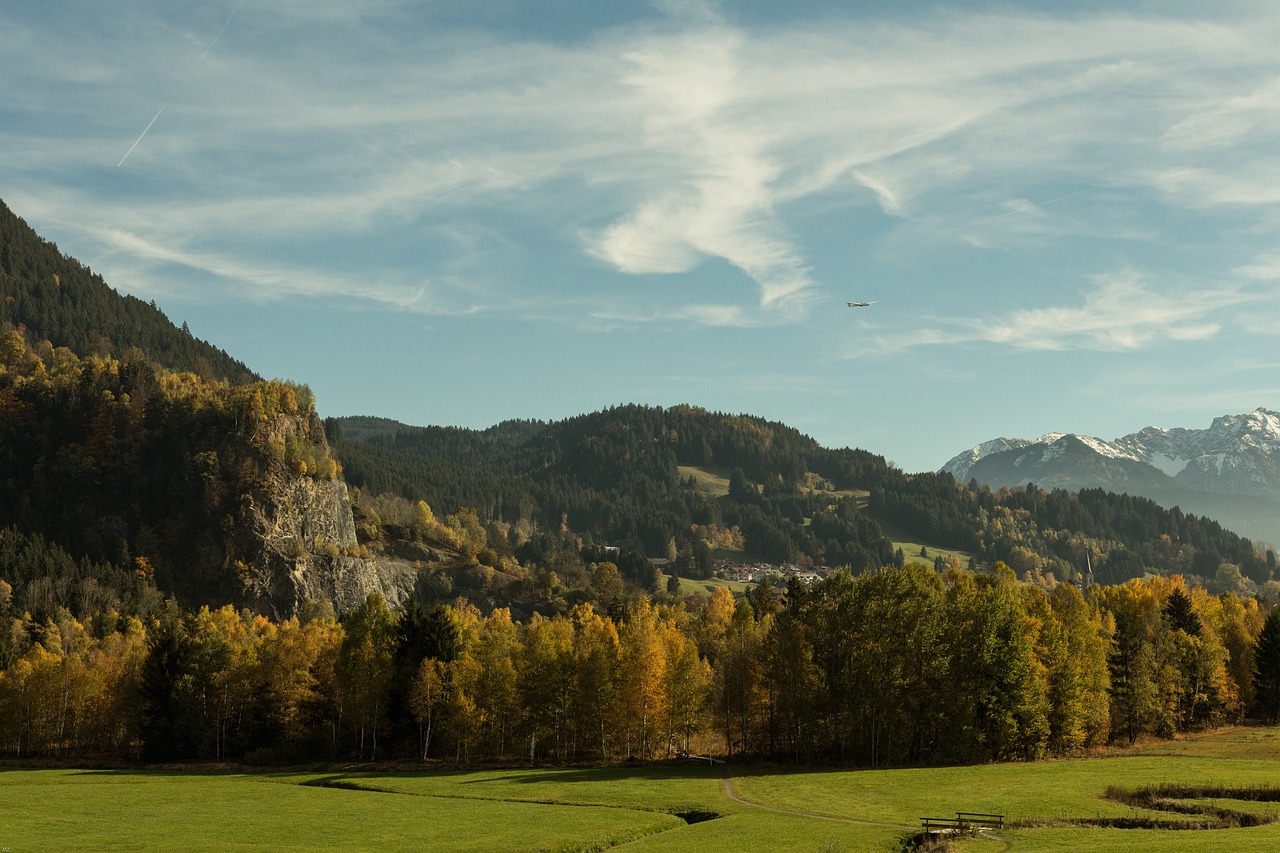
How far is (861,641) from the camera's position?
316 feet

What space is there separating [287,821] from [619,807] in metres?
21.7

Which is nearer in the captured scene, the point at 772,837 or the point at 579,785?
the point at 772,837

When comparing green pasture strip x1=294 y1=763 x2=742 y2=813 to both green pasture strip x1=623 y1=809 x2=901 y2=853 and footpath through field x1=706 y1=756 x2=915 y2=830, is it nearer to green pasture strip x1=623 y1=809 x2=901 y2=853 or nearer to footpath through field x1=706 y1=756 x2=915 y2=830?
footpath through field x1=706 y1=756 x2=915 y2=830

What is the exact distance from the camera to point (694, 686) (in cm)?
10388

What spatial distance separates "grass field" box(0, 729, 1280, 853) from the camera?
2267 inches

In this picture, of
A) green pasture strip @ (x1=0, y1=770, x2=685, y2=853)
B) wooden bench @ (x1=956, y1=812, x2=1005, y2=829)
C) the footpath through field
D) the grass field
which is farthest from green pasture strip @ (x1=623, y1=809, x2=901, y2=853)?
wooden bench @ (x1=956, y1=812, x2=1005, y2=829)

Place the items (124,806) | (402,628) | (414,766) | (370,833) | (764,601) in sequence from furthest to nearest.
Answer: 1. (764,601)
2. (402,628)
3. (414,766)
4. (124,806)
5. (370,833)

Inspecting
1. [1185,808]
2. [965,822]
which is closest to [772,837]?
[965,822]

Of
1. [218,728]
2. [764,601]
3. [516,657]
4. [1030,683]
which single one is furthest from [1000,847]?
[764,601]

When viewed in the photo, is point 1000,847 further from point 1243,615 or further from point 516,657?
point 1243,615

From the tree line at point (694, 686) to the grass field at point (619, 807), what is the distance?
777cm

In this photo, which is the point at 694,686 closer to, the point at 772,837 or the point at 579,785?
the point at 579,785

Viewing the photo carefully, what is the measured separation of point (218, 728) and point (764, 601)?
268 feet

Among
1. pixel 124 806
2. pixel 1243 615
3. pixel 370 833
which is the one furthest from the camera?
pixel 1243 615
